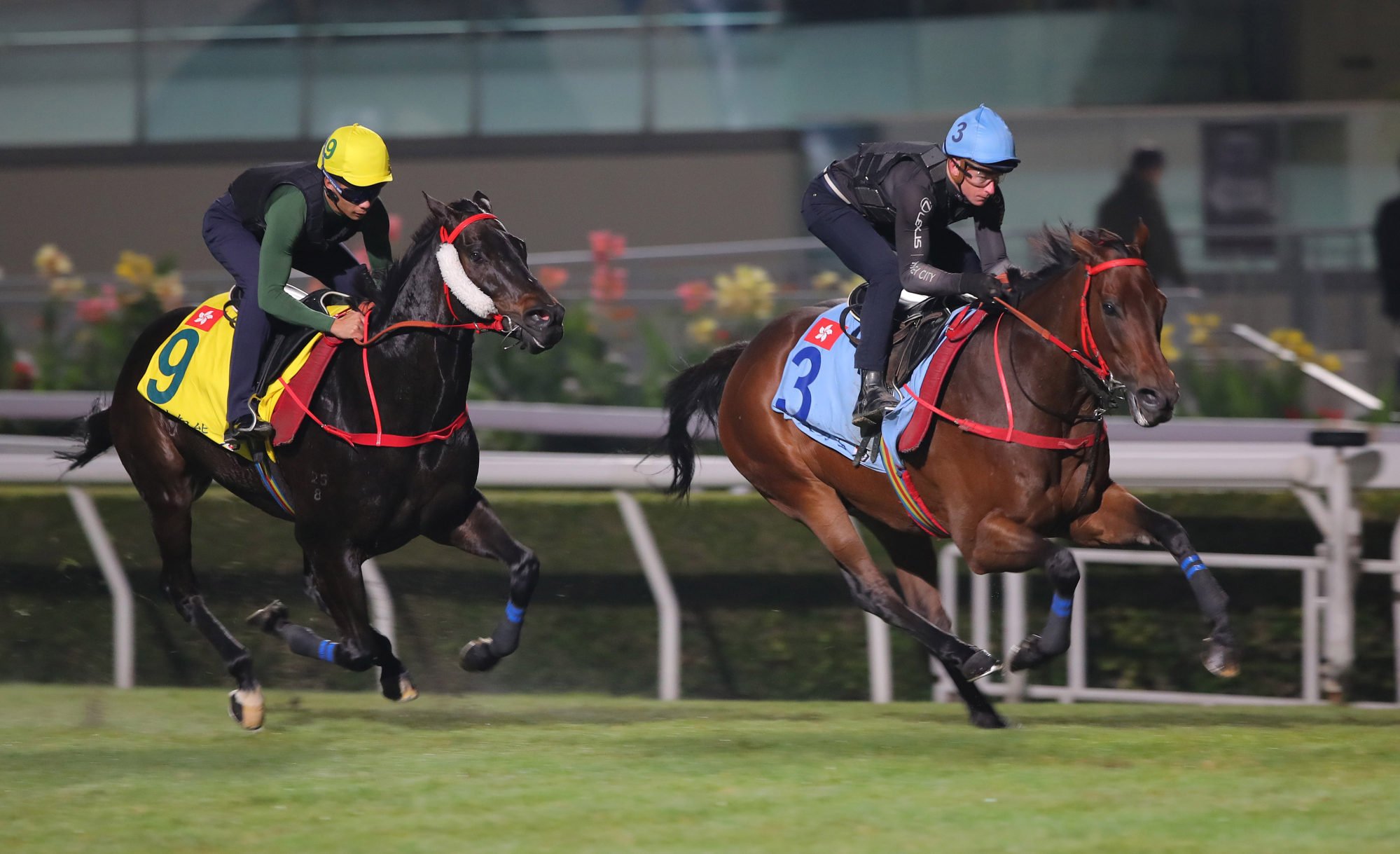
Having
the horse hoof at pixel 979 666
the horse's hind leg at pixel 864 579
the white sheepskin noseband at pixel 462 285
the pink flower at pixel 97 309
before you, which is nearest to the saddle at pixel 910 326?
the horse's hind leg at pixel 864 579

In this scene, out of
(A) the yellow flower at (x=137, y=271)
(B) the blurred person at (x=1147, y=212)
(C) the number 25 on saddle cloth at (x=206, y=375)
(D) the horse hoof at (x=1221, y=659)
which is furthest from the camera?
(A) the yellow flower at (x=137, y=271)

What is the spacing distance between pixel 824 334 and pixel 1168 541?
125cm

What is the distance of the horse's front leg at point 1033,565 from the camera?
14.7 ft

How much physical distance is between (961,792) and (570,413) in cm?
389

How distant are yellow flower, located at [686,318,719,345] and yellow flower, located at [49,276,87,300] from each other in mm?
2894

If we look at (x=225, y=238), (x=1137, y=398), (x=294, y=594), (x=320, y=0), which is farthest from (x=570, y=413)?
(x=320, y=0)

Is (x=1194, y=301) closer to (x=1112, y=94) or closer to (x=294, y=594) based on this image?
(x=1112, y=94)

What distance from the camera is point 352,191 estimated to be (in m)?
4.77

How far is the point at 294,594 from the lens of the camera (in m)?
6.71

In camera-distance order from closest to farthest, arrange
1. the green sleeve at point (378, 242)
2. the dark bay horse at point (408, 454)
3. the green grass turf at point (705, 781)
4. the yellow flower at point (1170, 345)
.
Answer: the green grass turf at point (705, 781)
the dark bay horse at point (408, 454)
the green sleeve at point (378, 242)
the yellow flower at point (1170, 345)

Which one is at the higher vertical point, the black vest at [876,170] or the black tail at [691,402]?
the black vest at [876,170]

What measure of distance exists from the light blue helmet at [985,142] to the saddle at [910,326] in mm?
505

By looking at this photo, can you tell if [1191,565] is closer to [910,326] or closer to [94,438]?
[910,326]

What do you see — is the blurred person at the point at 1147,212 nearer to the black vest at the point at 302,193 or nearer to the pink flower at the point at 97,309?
the black vest at the point at 302,193
